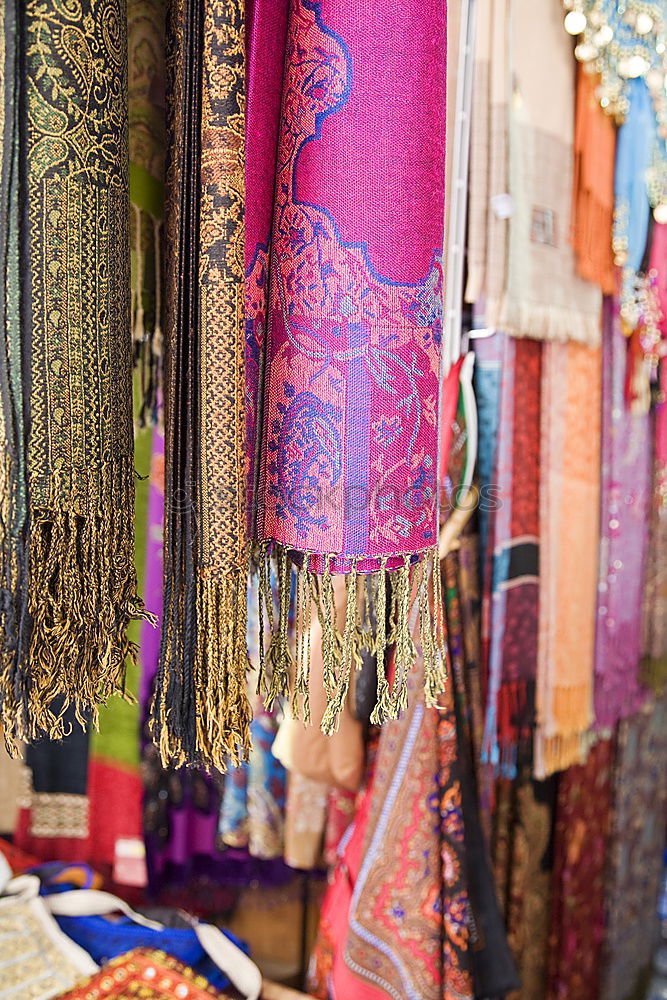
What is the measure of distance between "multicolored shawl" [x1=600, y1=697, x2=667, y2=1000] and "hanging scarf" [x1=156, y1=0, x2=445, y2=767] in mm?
1527

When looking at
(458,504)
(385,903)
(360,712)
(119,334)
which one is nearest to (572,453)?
(458,504)

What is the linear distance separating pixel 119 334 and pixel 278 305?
127mm

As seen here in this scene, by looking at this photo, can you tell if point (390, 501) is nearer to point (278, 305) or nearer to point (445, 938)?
point (278, 305)

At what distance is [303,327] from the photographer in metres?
0.59

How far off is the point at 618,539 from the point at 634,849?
33.2 inches

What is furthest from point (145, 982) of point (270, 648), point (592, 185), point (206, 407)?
point (592, 185)

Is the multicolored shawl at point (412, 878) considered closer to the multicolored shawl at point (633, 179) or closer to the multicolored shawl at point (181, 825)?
the multicolored shawl at point (181, 825)

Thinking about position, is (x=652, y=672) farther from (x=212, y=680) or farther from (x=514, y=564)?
(x=212, y=680)

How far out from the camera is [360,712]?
1.12 m

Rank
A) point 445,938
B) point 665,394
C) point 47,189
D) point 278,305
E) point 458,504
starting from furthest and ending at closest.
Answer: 1. point 665,394
2. point 458,504
3. point 445,938
4. point 278,305
5. point 47,189

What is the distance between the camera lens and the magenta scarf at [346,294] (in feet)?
1.89

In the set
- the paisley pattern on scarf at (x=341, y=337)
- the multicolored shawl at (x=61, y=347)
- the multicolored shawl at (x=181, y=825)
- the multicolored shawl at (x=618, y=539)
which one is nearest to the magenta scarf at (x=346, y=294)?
the paisley pattern on scarf at (x=341, y=337)

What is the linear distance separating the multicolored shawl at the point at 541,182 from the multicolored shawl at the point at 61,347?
0.81 m

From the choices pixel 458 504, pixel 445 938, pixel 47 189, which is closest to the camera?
pixel 47 189
